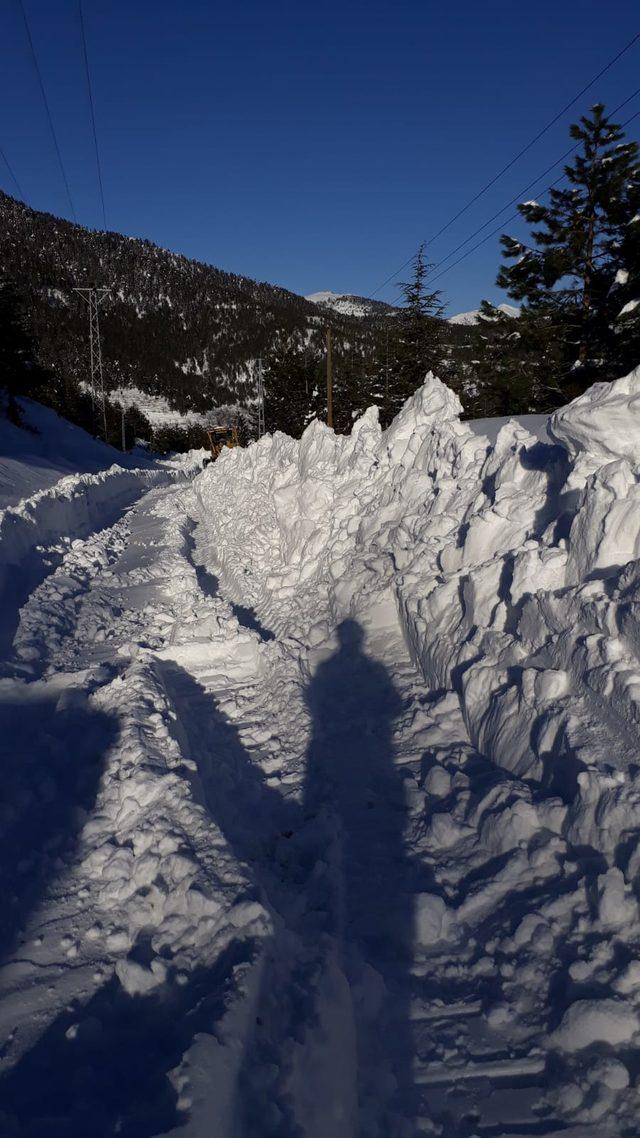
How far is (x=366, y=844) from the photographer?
4.09m

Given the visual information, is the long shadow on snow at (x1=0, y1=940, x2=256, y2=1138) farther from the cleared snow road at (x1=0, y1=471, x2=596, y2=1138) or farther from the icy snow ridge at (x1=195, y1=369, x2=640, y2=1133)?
the icy snow ridge at (x1=195, y1=369, x2=640, y2=1133)

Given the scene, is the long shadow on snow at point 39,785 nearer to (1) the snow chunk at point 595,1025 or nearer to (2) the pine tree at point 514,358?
(1) the snow chunk at point 595,1025

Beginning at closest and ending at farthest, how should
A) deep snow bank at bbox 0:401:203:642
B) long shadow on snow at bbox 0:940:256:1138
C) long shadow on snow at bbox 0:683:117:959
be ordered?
long shadow on snow at bbox 0:940:256:1138
long shadow on snow at bbox 0:683:117:959
deep snow bank at bbox 0:401:203:642

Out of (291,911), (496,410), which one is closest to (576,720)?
(291,911)

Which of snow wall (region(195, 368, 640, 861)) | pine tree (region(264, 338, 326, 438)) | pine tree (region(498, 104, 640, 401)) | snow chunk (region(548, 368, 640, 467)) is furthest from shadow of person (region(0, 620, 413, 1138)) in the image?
pine tree (region(264, 338, 326, 438))

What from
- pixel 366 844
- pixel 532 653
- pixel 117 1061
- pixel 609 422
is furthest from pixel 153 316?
pixel 117 1061

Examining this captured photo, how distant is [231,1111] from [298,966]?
0.83 meters

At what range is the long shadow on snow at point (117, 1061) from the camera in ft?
7.45

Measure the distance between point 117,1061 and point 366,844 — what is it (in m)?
1.93

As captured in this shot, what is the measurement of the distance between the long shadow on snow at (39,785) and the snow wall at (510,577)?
2850mm

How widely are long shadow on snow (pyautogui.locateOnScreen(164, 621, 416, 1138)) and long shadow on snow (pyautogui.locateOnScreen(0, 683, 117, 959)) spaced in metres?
0.89

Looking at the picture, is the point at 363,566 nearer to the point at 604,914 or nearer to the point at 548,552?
the point at 548,552

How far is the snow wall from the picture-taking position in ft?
12.0

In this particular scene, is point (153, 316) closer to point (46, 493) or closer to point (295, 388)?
point (295, 388)
